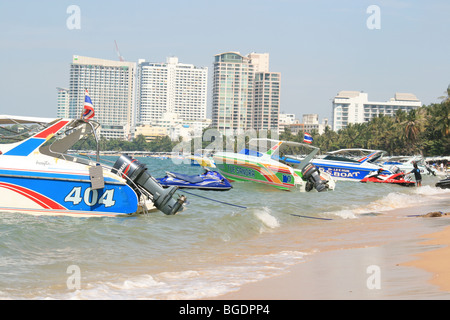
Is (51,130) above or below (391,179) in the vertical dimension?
above

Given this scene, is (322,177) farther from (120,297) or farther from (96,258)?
(120,297)

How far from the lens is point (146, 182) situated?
46.9ft

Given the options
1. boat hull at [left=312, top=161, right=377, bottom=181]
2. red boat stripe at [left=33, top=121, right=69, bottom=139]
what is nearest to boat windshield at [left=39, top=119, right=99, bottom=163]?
red boat stripe at [left=33, top=121, right=69, bottom=139]

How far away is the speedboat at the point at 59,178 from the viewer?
1266 cm

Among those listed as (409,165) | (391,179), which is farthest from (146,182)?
(409,165)

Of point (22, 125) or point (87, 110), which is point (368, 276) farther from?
point (22, 125)

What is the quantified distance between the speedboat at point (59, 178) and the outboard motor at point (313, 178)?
1324cm

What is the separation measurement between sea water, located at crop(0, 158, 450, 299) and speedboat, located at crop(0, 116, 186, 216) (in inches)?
12.4

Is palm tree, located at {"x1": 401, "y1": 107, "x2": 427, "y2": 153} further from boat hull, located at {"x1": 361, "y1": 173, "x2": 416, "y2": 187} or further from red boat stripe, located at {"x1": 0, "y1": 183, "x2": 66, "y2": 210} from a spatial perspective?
red boat stripe, located at {"x1": 0, "y1": 183, "x2": 66, "y2": 210}

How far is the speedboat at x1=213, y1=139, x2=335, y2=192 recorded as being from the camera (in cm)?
2608

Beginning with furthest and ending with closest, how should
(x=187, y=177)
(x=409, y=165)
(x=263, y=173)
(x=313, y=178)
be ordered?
(x=409, y=165) < (x=263, y=173) < (x=313, y=178) < (x=187, y=177)

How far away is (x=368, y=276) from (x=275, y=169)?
18978mm
